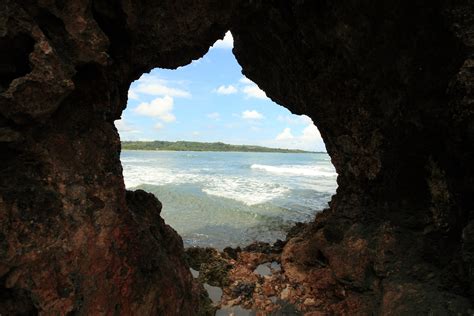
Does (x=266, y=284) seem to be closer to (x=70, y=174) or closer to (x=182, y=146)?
(x=70, y=174)

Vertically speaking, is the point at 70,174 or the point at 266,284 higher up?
the point at 70,174

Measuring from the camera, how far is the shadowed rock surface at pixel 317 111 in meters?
4.05

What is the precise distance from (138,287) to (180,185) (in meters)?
22.8

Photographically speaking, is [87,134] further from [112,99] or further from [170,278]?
[170,278]

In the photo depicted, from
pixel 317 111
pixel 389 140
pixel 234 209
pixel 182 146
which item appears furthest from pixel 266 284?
pixel 182 146

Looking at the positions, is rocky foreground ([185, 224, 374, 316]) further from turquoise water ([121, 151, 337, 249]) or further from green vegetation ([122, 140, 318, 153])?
green vegetation ([122, 140, 318, 153])

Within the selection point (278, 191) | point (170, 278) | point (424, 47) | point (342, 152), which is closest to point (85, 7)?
point (170, 278)

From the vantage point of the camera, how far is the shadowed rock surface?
13.3ft

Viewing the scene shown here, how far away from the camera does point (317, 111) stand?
8.60m

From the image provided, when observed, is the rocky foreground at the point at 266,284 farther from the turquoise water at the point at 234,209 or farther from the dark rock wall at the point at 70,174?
the turquoise water at the point at 234,209

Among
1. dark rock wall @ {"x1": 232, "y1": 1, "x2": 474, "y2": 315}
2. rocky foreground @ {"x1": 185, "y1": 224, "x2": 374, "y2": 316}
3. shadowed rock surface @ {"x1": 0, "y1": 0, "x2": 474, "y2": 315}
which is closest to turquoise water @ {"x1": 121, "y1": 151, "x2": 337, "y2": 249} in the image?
rocky foreground @ {"x1": 185, "y1": 224, "x2": 374, "y2": 316}

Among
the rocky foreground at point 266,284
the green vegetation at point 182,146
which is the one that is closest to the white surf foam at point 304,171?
the rocky foreground at point 266,284

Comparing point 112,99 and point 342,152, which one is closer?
point 112,99

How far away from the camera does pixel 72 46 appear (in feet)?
14.3
